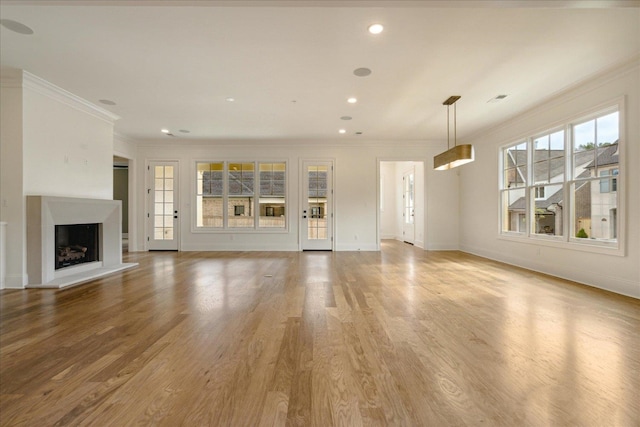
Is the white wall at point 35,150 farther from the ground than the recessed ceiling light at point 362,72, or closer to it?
closer to it

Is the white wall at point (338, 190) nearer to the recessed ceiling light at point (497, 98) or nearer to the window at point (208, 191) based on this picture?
the window at point (208, 191)

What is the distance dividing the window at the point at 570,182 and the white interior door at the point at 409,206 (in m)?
3.57

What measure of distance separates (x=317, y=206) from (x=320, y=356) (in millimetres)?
6204

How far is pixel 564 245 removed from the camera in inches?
185

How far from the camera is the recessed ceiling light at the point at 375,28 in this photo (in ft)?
9.86

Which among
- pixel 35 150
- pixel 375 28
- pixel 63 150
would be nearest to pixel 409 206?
pixel 375 28

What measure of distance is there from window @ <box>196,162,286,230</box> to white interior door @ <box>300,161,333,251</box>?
2.03 ft

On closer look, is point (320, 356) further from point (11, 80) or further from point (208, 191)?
point (208, 191)

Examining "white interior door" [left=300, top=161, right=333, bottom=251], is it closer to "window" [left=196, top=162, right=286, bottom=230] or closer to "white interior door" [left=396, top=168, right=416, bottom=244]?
"window" [left=196, top=162, right=286, bottom=230]

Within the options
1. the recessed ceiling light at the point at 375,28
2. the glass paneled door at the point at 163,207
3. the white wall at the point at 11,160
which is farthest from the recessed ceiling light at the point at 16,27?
the glass paneled door at the point at 163,207

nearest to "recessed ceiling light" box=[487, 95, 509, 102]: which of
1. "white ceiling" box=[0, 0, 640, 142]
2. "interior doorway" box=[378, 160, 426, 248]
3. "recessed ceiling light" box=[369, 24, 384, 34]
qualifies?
"white ceiling" box=[0, 0, 640, 142]

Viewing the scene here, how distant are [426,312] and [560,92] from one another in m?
4.14

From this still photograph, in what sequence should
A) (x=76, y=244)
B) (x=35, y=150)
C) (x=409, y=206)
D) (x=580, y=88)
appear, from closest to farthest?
(x=35, y=150)
(x=580, y=88)
(x=76, y=244)
(x=409, y=206)

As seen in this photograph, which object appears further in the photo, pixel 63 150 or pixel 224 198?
pixel 224 198
